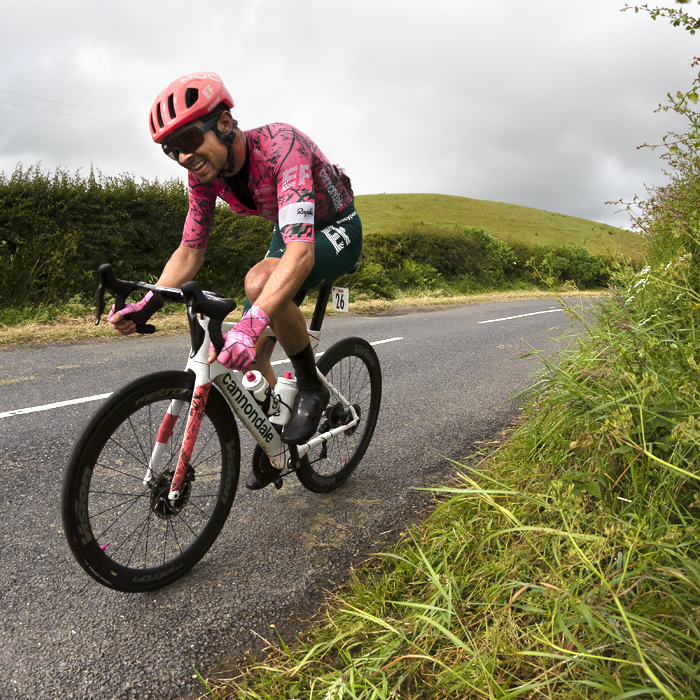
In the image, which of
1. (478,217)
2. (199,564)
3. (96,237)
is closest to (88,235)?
(96,237)

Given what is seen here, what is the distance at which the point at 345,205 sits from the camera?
114 inches

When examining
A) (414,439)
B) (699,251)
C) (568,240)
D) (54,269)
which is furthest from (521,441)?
(568,240)

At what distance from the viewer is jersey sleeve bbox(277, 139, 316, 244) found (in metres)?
2.21

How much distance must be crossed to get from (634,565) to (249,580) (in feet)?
5.05

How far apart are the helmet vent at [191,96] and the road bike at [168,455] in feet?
2.53

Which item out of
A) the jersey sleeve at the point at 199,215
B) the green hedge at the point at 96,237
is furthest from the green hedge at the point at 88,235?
the jersey sleeve at the point at 199,215

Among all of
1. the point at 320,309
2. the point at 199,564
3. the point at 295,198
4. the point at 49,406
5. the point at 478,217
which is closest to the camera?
the point at 295,198

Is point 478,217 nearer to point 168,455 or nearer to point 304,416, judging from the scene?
point 304,416

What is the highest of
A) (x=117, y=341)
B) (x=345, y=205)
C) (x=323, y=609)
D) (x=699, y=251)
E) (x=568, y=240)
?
(x=568, y=240)

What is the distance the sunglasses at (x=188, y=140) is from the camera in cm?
219

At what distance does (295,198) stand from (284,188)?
0.09m

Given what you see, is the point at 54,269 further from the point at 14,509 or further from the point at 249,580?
the point at 249,580

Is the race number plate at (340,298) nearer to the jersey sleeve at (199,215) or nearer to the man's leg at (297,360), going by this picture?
the man's leg at (297,360)

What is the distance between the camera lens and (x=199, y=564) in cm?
239
